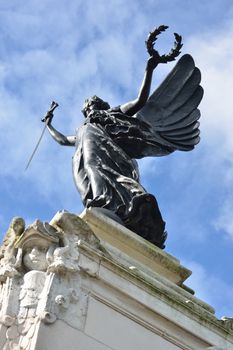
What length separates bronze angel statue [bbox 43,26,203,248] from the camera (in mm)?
9906

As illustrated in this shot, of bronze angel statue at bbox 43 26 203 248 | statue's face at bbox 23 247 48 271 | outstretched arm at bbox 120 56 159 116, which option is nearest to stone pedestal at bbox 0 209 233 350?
statue's face at bbox 23 247 48 271

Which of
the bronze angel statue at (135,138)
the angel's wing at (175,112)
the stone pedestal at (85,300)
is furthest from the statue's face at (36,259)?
the angel's wing at (175,112)

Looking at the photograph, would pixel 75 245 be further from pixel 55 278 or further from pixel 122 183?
pixel 122 183

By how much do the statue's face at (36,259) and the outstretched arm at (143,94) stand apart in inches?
153

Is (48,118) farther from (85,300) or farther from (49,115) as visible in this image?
(85,300)

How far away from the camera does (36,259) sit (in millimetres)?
8047

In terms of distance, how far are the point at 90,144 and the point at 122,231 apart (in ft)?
6.49

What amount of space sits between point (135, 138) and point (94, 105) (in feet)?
2.45

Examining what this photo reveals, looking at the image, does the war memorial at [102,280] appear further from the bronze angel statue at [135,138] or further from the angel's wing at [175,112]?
the angel's wing at [175,112]

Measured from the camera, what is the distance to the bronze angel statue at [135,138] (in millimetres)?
9906

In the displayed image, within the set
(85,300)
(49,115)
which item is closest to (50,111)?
(49,115)

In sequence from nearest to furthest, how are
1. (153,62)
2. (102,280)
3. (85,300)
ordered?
1. (85,300)
2. (102,280)
3. (153,62)

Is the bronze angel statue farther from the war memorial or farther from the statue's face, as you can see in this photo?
the statue's face

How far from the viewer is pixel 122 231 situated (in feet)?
30.2
